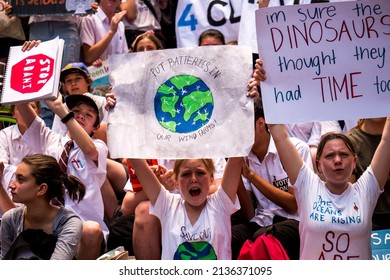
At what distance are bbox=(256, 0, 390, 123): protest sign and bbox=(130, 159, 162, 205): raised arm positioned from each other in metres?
0.80

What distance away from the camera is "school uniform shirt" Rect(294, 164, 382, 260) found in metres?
5.16

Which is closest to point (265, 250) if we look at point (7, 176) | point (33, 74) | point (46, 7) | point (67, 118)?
point (67, 118)

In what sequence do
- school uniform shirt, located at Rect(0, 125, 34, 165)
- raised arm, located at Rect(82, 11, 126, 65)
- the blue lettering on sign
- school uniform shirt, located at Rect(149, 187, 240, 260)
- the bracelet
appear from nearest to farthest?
school uniform shirt, located at Rect(149, 187, 240, 260), the bracelet, school uniform shirt, located at Rect(0, 125, 34, 165), raised arm, located at Rect(82, 11, 126, 65), the blue lettering on sign

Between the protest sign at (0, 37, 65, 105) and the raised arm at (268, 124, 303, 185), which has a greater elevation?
the protest sign at (0, 37, 65, 105)

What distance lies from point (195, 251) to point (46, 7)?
306 cm

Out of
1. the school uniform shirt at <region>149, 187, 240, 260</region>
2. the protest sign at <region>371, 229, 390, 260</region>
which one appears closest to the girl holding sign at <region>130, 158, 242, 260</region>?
the school uniform shirt at <region>149, 187, 240, 260</region>

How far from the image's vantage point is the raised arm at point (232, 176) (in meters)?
5.43

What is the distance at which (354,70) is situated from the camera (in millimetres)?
5184

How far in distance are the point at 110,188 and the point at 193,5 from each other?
2318 millimetres

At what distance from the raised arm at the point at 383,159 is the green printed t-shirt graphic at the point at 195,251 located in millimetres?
1019

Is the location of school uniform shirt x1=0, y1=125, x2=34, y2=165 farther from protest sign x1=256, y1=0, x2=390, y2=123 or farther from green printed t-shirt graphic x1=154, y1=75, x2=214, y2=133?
protest sign x1=256, y1=0, x2=390, y2=123

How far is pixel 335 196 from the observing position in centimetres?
527

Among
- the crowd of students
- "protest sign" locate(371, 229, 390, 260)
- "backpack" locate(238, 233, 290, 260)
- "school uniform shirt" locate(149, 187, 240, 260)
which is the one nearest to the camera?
A: "backpack" locate(238, 233, 290, 260)

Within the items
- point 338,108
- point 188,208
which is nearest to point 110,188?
point 188,208
